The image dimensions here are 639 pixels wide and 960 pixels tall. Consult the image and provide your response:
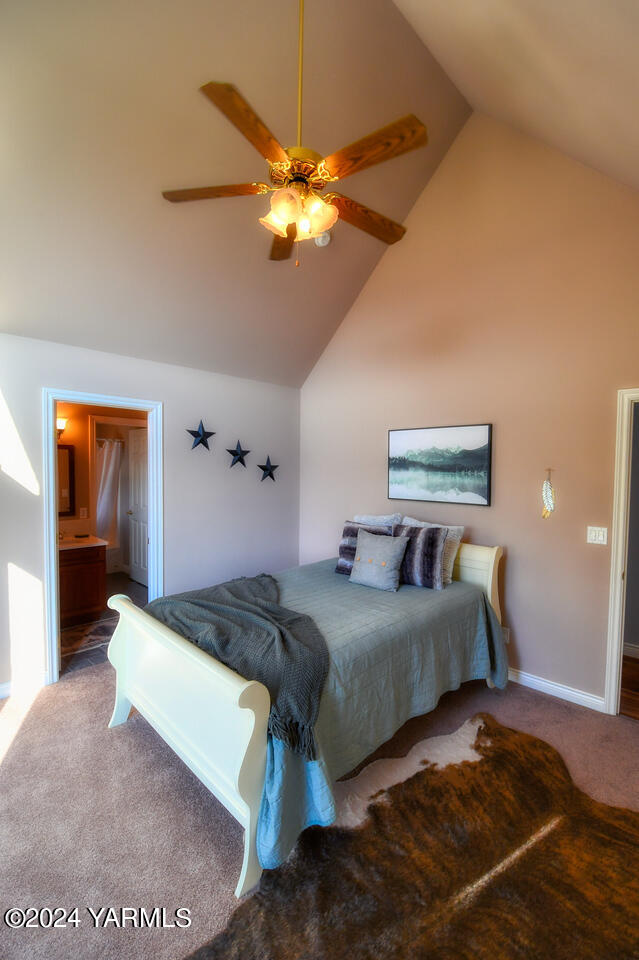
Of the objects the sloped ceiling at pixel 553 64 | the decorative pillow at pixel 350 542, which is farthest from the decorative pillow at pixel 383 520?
the sloped ceiling at pixel 553 64

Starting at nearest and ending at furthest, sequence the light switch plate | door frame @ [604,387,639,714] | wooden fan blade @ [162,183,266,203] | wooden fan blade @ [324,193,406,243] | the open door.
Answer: wooden fan blade @ [162,183,266,203]
wooden fan blade @ [324,193,406,243]
door frame @ [604,387,639,714]
the light switch plate
the open door

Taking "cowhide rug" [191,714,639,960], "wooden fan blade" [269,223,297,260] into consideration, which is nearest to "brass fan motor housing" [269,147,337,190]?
"wooden fan blade" [269,223,297,260]

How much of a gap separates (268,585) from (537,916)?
6.21ft

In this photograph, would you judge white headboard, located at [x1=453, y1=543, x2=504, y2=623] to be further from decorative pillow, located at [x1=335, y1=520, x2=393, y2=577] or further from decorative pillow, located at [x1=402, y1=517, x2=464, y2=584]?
decorative pillow, located at [x1=335, y1=520, x2=393, y2=577]

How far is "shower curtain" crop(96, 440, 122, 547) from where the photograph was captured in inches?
227

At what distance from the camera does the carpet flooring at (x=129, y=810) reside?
1432 millimetres

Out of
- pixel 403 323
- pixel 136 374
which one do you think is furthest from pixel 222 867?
pixel 403 323

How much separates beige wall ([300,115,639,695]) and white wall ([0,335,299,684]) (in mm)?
1302

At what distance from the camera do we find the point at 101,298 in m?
2.93

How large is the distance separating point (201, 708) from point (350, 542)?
5.86 ft

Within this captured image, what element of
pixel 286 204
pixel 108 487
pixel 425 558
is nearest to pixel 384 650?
pixel 425 558

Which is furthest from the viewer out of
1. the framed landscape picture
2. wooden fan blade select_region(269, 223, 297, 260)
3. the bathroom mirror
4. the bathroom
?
the bathroom mirror

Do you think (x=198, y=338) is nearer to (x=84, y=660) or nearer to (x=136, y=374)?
(x=136, y=374)

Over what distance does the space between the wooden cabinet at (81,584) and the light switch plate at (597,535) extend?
14.2ft
